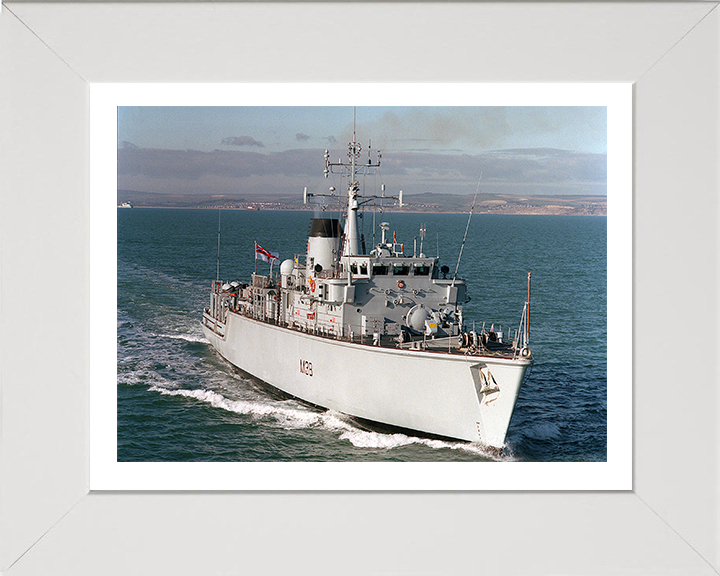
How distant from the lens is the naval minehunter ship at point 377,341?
10.6 meters

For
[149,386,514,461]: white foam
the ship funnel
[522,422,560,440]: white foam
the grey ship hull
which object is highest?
the ship funnel

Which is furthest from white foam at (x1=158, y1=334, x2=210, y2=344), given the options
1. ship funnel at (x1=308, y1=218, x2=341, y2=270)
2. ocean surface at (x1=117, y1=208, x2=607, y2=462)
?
ship funnel at (x1=308, y1=218, x2=341, y2=270)

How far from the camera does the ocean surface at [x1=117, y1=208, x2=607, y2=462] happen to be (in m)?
11.7

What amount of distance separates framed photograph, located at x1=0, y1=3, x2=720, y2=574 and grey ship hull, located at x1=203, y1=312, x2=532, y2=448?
11.1 ft

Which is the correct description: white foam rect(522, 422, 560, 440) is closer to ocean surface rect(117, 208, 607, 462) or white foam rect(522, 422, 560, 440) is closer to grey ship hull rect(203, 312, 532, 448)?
ocean surface rect(117, 208, 607, 462)

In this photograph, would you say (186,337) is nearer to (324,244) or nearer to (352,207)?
(324,244)

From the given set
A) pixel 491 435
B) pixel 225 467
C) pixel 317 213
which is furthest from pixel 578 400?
pixel 225 467

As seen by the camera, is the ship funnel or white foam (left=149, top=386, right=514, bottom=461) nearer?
white foam (left=149, top=386, right=514, bottom=461)

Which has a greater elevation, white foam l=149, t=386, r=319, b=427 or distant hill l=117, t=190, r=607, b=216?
distant hill l=117, t=190, r=607, b=216
